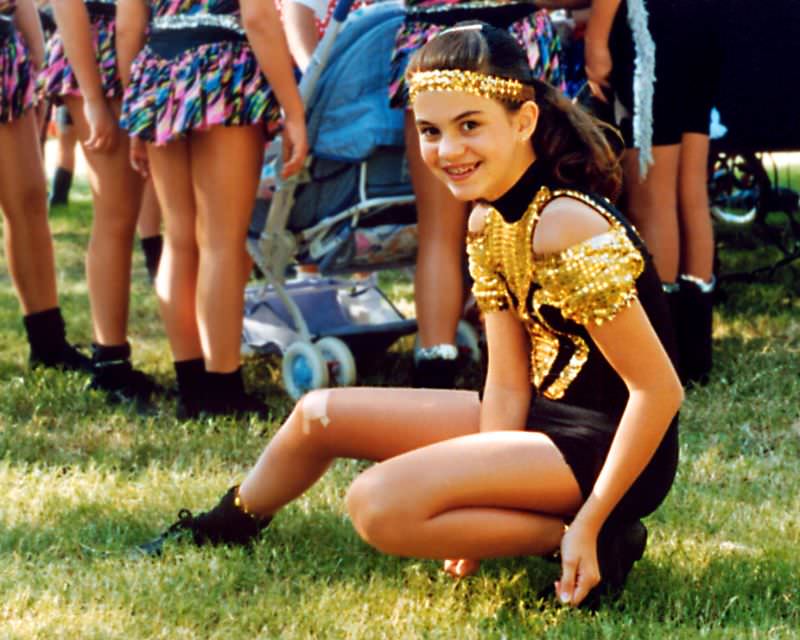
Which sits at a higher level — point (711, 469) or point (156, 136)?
point (156, 136)

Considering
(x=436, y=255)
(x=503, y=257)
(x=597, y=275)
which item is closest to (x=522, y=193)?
(x=503, y=257)

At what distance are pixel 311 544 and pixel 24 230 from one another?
2.04 meters

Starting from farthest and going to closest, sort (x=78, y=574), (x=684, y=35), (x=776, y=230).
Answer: (x=776, y=230)
(x=684, y=35)
(x=78, y=574)

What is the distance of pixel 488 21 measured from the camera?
12.9 ft

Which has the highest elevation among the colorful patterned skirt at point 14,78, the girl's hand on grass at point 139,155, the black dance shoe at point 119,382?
the colorful patterned skirt at point 14,78

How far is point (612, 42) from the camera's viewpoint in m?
4.19

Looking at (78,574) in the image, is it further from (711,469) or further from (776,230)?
(776,230)

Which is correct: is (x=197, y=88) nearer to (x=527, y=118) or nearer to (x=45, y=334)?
(x=45, y=334)

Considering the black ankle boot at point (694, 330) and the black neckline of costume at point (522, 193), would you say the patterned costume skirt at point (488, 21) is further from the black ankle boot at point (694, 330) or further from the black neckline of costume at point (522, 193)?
the black neckline of costume at point (522, 193)

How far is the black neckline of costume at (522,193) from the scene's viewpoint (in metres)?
2.64

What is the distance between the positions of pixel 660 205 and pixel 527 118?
5.69 feet

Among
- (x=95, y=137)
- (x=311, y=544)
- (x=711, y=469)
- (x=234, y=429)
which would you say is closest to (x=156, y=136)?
(x=95, y=137)

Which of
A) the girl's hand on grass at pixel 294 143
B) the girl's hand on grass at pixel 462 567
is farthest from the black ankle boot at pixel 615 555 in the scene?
the girl's hand on grass at pixel 294 143

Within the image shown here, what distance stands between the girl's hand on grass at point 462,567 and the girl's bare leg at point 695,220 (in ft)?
6.18
